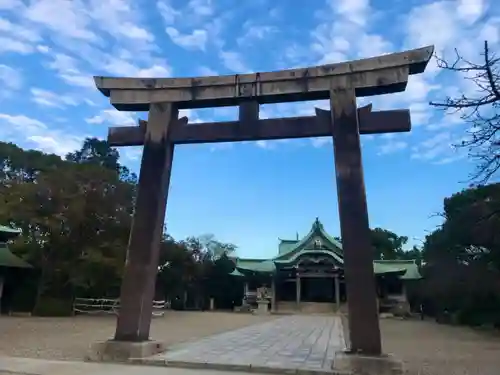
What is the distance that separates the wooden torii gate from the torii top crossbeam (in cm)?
2

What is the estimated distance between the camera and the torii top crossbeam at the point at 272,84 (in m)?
8.23

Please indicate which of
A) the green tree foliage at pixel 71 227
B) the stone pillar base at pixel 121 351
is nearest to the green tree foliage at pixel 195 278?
the green tree foliage at pixel 71 227

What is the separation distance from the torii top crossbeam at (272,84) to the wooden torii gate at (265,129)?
18 millimetres

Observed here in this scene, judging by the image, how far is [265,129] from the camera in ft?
29.1

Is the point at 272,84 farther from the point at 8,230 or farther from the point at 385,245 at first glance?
the point at 385,245

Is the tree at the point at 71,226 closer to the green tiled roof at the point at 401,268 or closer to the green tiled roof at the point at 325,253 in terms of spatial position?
the green tiled roof at the point at 325,253

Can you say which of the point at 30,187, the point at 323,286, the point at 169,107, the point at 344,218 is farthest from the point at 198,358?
the point at 323,286

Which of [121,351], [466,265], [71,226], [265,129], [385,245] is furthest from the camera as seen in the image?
[385,245]

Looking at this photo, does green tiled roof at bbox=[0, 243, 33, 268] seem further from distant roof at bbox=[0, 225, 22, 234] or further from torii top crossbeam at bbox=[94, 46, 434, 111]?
torii top crossbeam at bbox=[94, 46, 434, 111]

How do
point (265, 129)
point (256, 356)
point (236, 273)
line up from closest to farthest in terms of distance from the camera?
point (265, 129) < point (256, 356) < point (236, 273)

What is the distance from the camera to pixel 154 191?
354 inches

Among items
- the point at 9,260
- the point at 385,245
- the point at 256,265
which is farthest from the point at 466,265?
the point at 385,245

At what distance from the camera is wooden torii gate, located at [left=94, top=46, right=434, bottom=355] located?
306 inches

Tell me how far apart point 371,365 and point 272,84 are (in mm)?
5401
